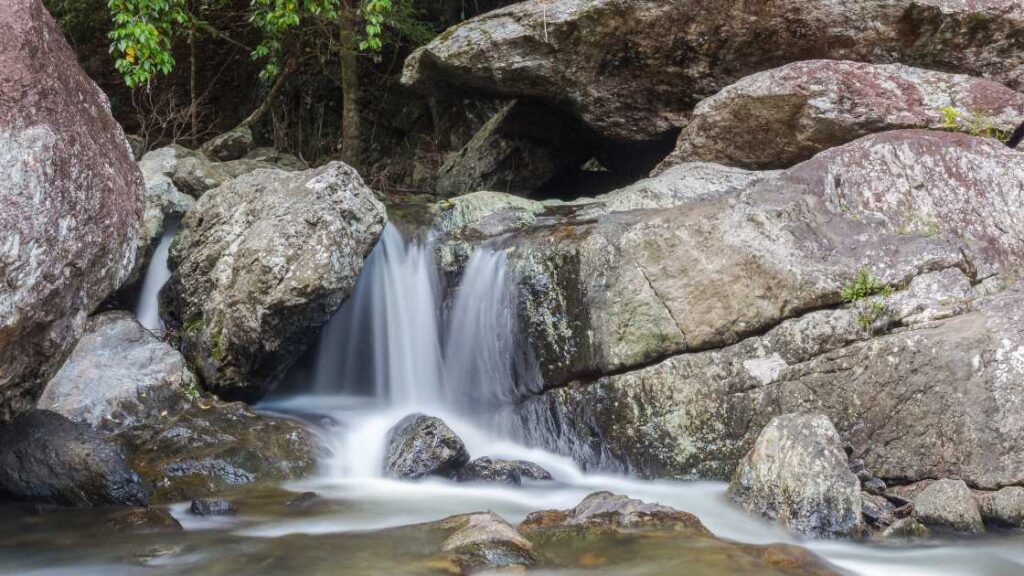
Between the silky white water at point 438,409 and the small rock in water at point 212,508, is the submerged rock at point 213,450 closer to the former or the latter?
the silky white water at point 438,409

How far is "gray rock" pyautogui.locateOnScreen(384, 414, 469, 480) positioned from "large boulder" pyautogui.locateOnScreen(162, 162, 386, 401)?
146 cm

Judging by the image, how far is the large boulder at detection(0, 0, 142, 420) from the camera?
14.2 ft

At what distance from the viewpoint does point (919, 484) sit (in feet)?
18.0

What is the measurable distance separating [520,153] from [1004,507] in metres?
7.91

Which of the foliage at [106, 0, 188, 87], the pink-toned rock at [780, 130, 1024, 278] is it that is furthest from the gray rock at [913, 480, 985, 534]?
the foliage at [106, 0, 188, 87]

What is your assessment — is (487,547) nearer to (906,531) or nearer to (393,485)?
(393,485)

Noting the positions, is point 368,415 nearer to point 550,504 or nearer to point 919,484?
point 550,504

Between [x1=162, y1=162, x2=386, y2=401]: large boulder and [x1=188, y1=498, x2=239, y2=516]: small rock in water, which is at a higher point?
[x1=162, y1=162, x2=386, y2=401]: large boulder

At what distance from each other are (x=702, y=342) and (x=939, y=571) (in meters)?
2.18

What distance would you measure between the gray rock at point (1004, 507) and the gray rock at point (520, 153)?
754cm

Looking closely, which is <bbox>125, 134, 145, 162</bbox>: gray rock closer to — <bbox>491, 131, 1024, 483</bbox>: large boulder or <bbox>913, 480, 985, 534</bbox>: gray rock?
<bbox>491, 131, 1024, 483</bbox>: large boulder

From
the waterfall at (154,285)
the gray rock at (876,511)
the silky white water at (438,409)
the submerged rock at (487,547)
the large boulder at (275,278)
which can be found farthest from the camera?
the waterfall at (154,285)

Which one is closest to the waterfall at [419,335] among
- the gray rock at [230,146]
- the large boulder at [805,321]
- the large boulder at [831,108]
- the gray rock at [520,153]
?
the large boulder at [805,321]

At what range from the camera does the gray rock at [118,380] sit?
21.0 feet
